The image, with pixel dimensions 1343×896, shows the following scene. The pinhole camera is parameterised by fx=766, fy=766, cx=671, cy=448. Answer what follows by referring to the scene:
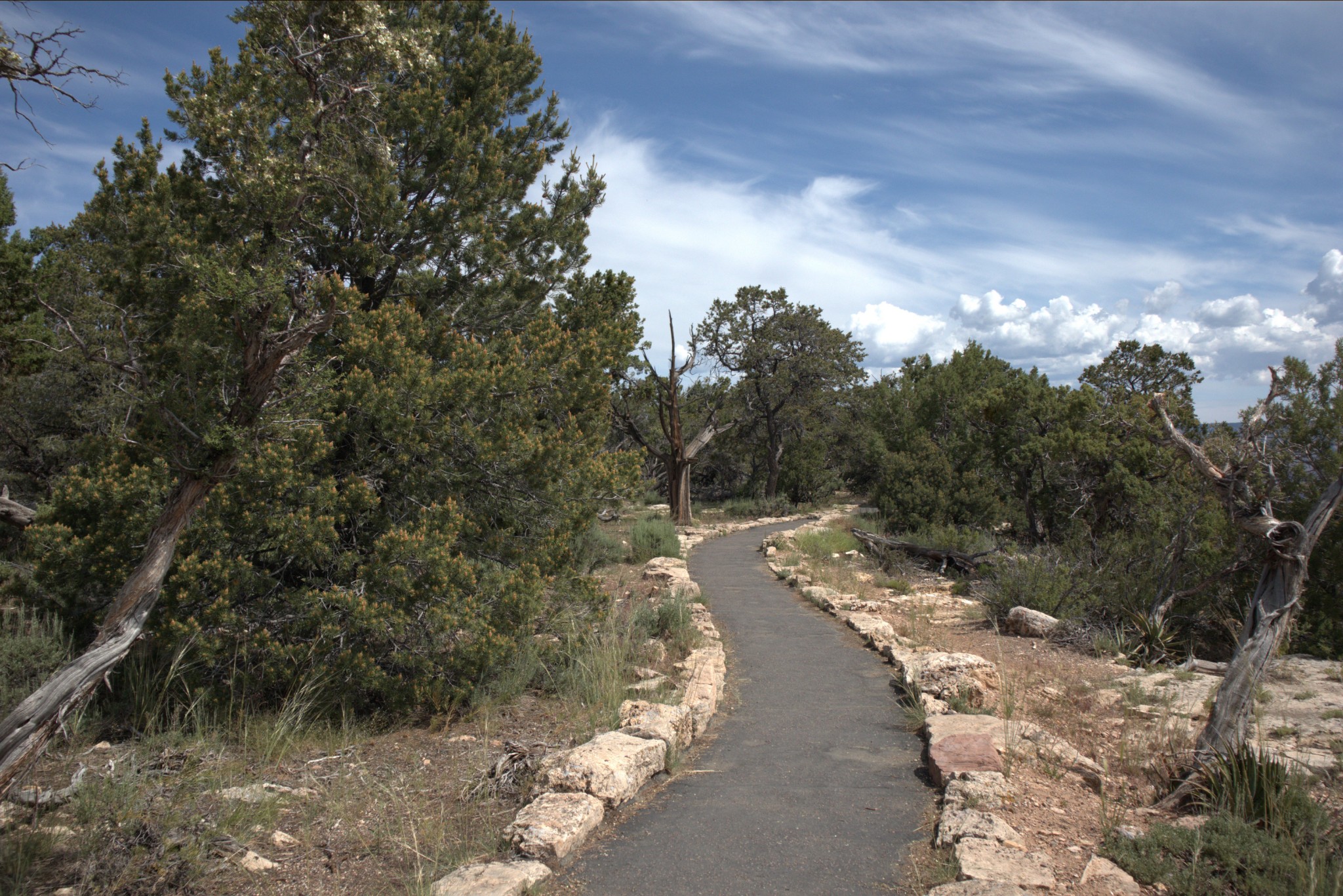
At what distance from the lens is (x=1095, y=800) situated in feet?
15.6

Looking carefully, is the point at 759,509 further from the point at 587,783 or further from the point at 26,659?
the point at 587,783

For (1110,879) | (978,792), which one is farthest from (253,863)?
(1110,879)

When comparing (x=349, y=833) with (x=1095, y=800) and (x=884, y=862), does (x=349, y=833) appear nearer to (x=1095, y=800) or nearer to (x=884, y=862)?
(x=884, y=862)

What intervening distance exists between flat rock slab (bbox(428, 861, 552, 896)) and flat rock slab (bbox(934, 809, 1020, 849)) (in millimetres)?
2168

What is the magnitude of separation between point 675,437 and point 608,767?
19.9 meters

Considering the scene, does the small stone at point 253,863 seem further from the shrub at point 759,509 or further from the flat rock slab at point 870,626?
the shrub at point 759,509

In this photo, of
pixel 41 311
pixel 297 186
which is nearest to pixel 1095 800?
pixel 297 186

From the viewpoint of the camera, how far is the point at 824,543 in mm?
18062

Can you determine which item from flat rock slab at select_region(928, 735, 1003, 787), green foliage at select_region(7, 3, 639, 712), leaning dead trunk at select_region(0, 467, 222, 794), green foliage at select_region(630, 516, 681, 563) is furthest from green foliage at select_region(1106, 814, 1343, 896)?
green foliage at select_region(630, 516, 681, 563)

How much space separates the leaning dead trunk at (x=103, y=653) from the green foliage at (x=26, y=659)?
3282 mm

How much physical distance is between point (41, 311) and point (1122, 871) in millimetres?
22744

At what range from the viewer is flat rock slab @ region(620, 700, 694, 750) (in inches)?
226

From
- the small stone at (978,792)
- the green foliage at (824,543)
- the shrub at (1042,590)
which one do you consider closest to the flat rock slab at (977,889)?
the small stone at (978,792)

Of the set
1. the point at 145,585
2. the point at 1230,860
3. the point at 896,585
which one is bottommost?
the point at 896,585
